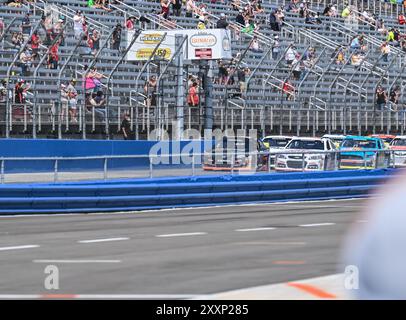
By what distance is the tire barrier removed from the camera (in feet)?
71.8

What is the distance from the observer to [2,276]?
12.1 meters

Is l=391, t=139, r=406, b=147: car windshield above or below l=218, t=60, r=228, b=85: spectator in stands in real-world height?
below

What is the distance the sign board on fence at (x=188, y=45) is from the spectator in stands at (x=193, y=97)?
1.30 metres

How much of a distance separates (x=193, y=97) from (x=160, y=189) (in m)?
12.9

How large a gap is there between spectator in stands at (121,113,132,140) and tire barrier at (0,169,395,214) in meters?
7.58

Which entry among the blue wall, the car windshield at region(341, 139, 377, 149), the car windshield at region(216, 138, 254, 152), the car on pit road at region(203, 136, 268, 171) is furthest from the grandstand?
the car on pit road at region(203, 136, 268, 171)

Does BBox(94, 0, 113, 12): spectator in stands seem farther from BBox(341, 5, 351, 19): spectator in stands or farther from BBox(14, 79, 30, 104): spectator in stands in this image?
BBox(341, 5, 351, 19): spectator in stands

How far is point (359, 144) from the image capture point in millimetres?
36719

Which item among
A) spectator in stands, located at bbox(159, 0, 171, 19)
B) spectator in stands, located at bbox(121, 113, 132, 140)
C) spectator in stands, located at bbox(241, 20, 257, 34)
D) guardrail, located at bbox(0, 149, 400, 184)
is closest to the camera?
guardrail, located at bbox(0, 149, 400, 184)

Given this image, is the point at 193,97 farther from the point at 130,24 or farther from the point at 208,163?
the point at 208,163

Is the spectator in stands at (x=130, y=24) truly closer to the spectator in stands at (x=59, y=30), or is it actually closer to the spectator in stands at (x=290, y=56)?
the spectator in stands at (x=59, y=30)

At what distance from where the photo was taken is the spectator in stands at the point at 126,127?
32.9m

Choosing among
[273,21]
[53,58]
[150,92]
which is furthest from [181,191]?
[273,21]

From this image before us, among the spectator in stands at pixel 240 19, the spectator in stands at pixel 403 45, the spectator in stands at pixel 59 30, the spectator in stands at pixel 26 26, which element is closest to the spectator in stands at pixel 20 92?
the spectator in stands at pixel 59 30
